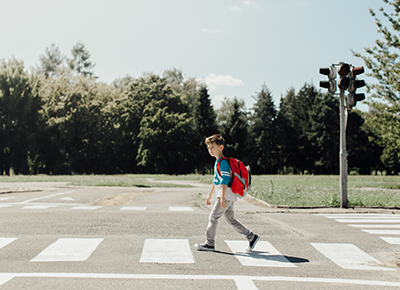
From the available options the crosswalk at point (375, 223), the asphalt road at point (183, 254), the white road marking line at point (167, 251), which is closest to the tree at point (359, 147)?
the crosswalk at point (375, 223)

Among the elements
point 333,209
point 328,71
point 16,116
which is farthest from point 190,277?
point 16,116

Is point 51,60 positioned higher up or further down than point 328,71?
higher up

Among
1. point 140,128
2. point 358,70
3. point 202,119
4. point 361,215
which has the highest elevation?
point 202,119

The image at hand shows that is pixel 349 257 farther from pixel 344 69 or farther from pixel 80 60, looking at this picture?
pixel 80 60

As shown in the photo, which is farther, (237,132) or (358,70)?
(237,132)

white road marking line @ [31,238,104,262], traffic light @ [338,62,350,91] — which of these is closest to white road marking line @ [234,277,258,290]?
white road marking line @ [31,238,104,262]

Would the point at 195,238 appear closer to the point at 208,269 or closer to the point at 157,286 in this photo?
the point at 208,269

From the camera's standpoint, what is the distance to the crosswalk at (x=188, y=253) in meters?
5.65

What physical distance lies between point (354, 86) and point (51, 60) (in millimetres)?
64346

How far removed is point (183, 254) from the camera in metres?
6.06

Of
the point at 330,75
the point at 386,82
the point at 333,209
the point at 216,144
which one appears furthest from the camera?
the point at 386,82

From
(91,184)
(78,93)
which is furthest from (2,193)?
(78,93)

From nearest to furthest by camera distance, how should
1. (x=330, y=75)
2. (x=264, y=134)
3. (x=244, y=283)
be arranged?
1. (x=244, y=283)
2. (x=330, y=75)
3. (x=264, y=134)

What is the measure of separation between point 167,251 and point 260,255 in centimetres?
142
